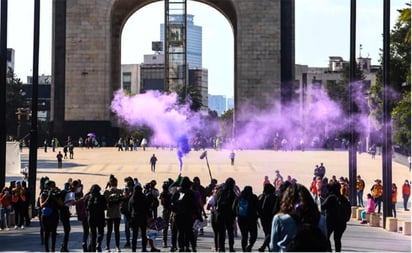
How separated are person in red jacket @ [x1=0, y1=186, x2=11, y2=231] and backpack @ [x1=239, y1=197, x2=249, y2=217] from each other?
8067 millimetres

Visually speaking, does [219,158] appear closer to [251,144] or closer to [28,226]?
[251,144]

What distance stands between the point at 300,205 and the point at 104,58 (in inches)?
2195

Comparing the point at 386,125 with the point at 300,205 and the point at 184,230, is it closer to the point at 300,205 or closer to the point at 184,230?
the point at 184,230

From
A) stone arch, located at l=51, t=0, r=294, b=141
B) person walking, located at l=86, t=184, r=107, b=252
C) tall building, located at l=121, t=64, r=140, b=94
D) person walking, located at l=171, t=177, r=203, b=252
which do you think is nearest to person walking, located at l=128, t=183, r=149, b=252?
person walking, located at l=86, t=184, r=107, b=252

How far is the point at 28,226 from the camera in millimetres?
19047

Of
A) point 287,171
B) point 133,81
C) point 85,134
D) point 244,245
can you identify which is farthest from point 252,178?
point 133,81

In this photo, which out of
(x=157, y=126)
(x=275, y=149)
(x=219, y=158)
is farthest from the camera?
(x=275, y=149)

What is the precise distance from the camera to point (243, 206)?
1184 centimetres

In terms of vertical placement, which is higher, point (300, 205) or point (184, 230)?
point (300, 205)

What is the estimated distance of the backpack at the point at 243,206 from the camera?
466 inches

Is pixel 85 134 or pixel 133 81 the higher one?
pixel 133 81

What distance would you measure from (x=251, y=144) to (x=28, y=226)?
4107 cm

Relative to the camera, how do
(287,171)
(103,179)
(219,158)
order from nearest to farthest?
1. (103,179)
2. (287,171)
3. (219,158)

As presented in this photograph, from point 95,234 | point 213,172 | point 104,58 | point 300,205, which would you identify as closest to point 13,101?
point 104,58
